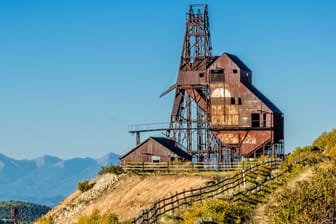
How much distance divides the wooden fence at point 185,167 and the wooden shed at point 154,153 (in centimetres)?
142

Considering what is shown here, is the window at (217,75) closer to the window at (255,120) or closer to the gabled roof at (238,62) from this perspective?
the gabled roof at (238,62)

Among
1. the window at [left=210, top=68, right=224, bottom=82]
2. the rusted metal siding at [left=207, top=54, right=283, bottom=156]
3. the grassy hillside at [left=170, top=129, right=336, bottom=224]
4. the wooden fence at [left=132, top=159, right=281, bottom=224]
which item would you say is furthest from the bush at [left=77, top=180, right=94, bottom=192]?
the grassy hillside at [left=170, top=129, right=336, bottom=224]

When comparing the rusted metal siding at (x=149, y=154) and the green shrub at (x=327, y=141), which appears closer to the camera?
the green shrub at (x=327, y=141)

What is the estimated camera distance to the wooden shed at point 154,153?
7419 centimetres

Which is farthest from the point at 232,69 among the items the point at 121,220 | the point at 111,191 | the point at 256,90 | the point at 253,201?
the point at 253,201

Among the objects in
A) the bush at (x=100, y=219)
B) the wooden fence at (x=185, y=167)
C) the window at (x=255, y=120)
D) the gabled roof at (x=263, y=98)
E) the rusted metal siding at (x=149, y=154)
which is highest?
the gabled roof at (x=263, y=98)

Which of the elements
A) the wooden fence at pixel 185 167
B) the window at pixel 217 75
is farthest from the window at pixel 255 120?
the wooden fence at pixel 185 167

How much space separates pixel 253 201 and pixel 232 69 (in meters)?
31.8

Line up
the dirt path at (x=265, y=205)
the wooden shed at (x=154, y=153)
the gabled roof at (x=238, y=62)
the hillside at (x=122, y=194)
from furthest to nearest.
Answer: the gabled roof at (x=238, y=62)
the wooden shed at (x=154, y=153)
the hillside at (x=122, y=194)
the dirt path at (x=265, y=205)

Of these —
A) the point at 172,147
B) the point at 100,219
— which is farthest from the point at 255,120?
the point at 100,219

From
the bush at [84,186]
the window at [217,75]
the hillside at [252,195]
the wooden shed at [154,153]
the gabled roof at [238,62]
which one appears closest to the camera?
the hillside at [252,195]

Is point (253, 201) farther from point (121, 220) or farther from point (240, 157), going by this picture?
point (240, 157)

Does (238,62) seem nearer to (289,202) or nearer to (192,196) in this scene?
(192,196)

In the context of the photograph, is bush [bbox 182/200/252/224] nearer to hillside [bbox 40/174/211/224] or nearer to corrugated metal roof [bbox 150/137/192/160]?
hillside [bbox 40/174/211/224]
